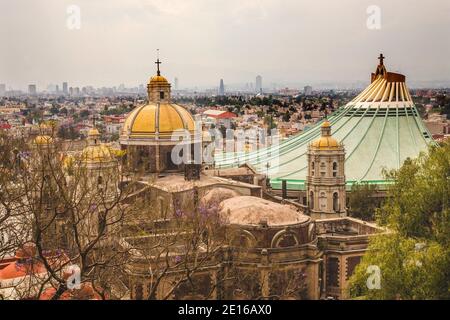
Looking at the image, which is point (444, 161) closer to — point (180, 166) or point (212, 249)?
point (212, 249)

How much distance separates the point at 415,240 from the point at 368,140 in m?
19.2

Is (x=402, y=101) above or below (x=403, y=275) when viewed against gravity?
above

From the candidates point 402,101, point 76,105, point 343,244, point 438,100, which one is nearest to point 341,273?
point 343,244

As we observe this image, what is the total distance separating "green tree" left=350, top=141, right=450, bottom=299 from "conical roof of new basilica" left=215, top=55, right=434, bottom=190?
45.3ft

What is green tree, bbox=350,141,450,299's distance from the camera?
30.1 ft

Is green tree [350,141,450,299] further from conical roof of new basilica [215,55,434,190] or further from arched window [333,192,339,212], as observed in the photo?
conical roof of new basilica [215,55,434,190]

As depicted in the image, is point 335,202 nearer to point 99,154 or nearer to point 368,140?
point 99,154

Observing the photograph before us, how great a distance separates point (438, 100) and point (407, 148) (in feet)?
35.6

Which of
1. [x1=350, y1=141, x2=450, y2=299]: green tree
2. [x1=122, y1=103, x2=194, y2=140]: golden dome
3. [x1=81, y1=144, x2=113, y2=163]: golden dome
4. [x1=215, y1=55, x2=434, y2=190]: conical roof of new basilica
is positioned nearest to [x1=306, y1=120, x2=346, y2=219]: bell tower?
[x1=215, y1=55, x2=434, y2=190]: conical roof of new basilica

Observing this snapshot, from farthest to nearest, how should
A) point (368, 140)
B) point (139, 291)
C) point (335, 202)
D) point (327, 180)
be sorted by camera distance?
point (368, 140), point (335, 202), point (327, 180), point (139, 291)

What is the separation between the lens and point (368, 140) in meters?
28.9

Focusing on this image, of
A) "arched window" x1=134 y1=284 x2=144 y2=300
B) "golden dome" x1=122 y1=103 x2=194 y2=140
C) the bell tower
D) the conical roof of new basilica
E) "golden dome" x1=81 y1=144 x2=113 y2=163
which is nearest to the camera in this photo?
"arched window" x1=134 y1=284 x2=144 y2=300

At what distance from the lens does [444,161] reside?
10711 mm

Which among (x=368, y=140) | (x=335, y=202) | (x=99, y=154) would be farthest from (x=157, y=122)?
(x=368, y=140)
